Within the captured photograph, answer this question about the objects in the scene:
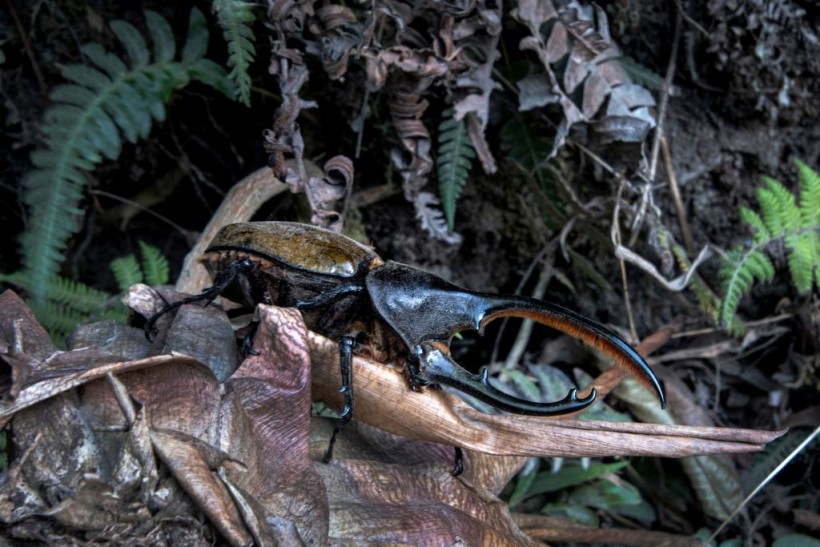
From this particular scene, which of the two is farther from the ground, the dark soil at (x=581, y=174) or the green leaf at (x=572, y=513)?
the dark soil at (x=581, y=174)

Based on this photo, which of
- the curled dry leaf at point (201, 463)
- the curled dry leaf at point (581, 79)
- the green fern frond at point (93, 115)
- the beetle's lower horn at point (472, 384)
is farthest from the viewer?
the curled dry leaf at point (581, 79)

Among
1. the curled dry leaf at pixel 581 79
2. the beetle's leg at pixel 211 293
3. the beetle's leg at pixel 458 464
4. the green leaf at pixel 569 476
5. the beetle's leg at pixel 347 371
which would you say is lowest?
the green leaf at pixel 569 476

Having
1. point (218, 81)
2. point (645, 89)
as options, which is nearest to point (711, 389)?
point (645, 89)

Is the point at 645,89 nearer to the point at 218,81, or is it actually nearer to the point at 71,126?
the point at 218,81

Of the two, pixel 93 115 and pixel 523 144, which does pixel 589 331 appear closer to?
pixel 523 144

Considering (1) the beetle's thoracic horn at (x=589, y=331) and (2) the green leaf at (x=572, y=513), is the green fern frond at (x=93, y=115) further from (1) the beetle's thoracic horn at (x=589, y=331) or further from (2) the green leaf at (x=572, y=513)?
(2) the green leaf at (x=572, y=513)

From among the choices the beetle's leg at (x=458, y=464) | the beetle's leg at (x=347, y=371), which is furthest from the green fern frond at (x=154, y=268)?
the beetle's leg at (x=458, y=464)

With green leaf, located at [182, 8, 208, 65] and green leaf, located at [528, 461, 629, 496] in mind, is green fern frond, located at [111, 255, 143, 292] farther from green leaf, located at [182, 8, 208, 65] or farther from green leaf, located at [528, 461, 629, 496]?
green leaf, located at [528, 461, 629, 496]

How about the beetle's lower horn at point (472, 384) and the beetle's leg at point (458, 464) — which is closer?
the beetle's lower horn at point (472, 384)

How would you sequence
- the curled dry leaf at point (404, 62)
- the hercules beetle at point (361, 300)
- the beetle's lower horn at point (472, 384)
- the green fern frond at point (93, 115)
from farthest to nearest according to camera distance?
the green fern frond at point (93, 115)
the curled dry leaf at point (404, 62)
the hercules beetle at point (361, 300)
the beetle's lower horn at point (472, 384)

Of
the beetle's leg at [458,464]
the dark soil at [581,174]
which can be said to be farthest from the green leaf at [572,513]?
the beetle's leg at [458,464]

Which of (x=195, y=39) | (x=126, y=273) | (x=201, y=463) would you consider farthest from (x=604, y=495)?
(x=195, y=39)
